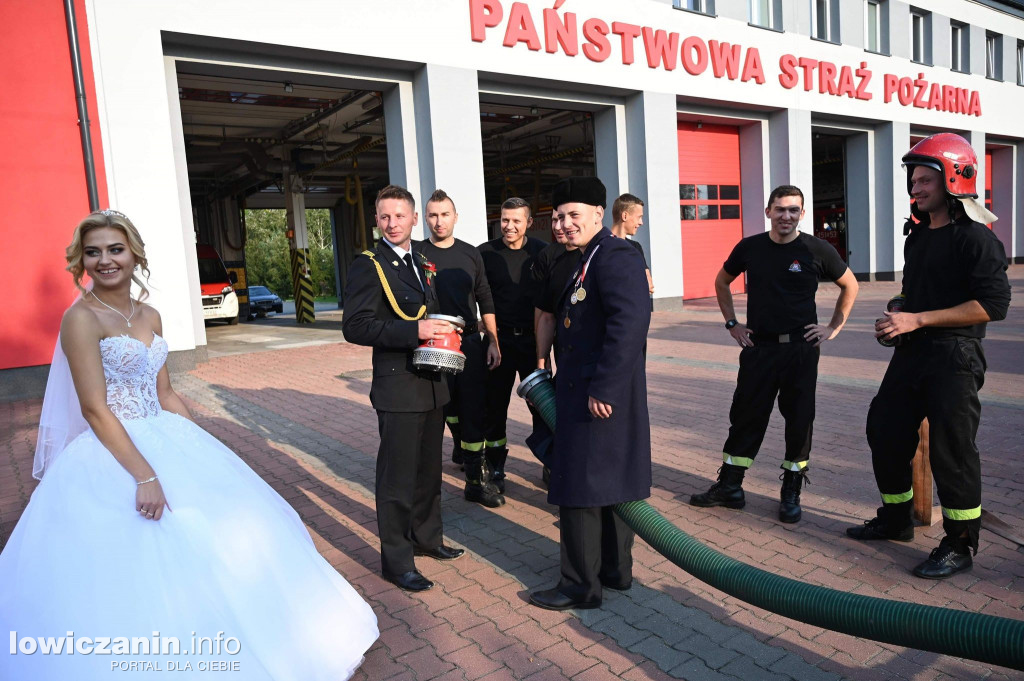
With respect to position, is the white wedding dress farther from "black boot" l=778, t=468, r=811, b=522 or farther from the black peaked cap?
"black boot" l=778, t=468, r=811, b=522

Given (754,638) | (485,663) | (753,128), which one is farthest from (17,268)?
(753,128)

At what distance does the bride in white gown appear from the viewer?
7.08ft

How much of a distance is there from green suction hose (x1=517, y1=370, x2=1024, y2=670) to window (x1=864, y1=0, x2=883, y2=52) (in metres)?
21.4

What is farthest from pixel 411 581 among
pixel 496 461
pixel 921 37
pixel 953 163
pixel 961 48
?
pixel 961 48

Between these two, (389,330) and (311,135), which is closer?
(389,330)

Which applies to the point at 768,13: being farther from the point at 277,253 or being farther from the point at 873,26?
the point at 277,253

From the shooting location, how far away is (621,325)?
114 inches

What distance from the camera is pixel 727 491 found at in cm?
429

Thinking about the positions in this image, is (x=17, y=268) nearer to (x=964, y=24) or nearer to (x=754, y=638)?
(x=754, y=638)

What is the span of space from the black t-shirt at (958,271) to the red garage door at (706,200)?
13.5 metres

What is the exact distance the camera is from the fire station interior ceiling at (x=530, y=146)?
1883 centimetres

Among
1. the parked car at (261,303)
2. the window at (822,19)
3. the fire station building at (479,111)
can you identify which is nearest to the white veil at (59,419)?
the fire station building at (479,111)

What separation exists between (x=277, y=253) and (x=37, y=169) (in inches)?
2112

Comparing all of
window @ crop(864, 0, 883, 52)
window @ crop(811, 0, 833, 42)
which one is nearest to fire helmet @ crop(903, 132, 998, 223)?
window @ crop(811, 0, 833, 42)
